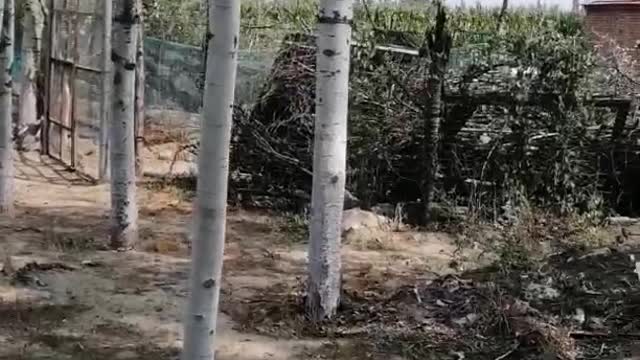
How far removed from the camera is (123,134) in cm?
805

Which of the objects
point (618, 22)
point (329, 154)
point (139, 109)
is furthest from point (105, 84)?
point (618, 22)

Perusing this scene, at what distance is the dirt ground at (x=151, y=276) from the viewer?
565 centimetres

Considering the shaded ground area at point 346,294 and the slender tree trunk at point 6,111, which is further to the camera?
the slender tree trunk at point 6,111

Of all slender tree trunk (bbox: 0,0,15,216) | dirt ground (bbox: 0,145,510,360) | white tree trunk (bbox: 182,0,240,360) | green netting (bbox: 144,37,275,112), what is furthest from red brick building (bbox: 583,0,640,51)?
white tree trunk (bbox: 182,0,240,360)

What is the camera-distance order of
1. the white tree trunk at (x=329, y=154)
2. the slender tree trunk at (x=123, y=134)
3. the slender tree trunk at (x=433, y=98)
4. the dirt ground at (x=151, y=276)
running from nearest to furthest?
1. the dirt ground at (x=151, y=276)
2. the white tree trunk at (x=329, y=154)
3. the slender tree trunk at (x=123, y=134)
4. the slender tree trunk at (x=433, y=98)

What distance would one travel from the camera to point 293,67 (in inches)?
409

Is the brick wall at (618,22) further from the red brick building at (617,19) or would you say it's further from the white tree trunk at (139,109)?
the white tree trunk at (139,109)

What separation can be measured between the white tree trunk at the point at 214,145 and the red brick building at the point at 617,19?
21.2m

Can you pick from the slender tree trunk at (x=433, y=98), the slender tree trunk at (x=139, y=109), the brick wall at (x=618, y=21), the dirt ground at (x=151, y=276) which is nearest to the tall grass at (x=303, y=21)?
the brick wall at (x=618, y=21)

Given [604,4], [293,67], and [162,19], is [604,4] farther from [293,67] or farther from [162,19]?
[293,67]

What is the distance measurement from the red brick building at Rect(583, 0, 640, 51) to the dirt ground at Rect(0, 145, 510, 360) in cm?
1645

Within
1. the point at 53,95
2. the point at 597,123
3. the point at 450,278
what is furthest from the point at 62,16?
the point at 450,278

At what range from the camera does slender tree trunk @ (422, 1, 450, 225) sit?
9172 millimetres

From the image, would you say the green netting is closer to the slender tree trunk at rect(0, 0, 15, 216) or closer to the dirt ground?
the dirt ground
